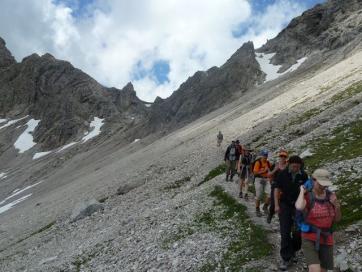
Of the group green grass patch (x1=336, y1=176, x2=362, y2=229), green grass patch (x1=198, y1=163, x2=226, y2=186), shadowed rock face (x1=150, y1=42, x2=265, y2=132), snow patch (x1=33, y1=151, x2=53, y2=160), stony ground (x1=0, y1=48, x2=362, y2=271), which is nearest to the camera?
green grass patch (x1=336, y1=176, x2=362, y2=229)

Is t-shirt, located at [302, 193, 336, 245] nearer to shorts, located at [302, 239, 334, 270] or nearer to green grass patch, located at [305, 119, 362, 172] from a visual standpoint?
shorts, located at [302, 239, 334, 270]

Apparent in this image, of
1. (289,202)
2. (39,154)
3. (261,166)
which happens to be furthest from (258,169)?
(39,154)

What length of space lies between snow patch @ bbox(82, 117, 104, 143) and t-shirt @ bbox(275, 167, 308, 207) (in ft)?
525

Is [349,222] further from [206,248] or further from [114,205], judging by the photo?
[114,205]

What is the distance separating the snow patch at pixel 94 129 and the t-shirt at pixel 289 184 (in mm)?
160128

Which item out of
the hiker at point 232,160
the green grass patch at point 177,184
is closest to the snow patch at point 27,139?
the green grass patch at point 177,184

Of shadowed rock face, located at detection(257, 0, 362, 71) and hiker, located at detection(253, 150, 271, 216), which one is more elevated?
shadowed rock face, located at detection(257, 0, 362, 71)

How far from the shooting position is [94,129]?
182 m

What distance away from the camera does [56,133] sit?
18175 centimetres

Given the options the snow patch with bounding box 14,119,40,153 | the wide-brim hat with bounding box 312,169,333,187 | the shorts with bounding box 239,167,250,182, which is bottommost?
the shorts with bounding box 239,167,250,182

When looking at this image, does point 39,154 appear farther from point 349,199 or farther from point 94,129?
point 349,199

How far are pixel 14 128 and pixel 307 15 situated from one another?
123523 millimetres

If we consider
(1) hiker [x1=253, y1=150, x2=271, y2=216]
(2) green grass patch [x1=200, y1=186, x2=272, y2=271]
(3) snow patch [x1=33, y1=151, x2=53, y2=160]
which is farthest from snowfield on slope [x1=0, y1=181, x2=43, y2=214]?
(1) hiker [x1=253, y1=150, x2=271, y2=216]

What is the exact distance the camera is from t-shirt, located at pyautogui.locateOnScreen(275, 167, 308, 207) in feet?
50.0
